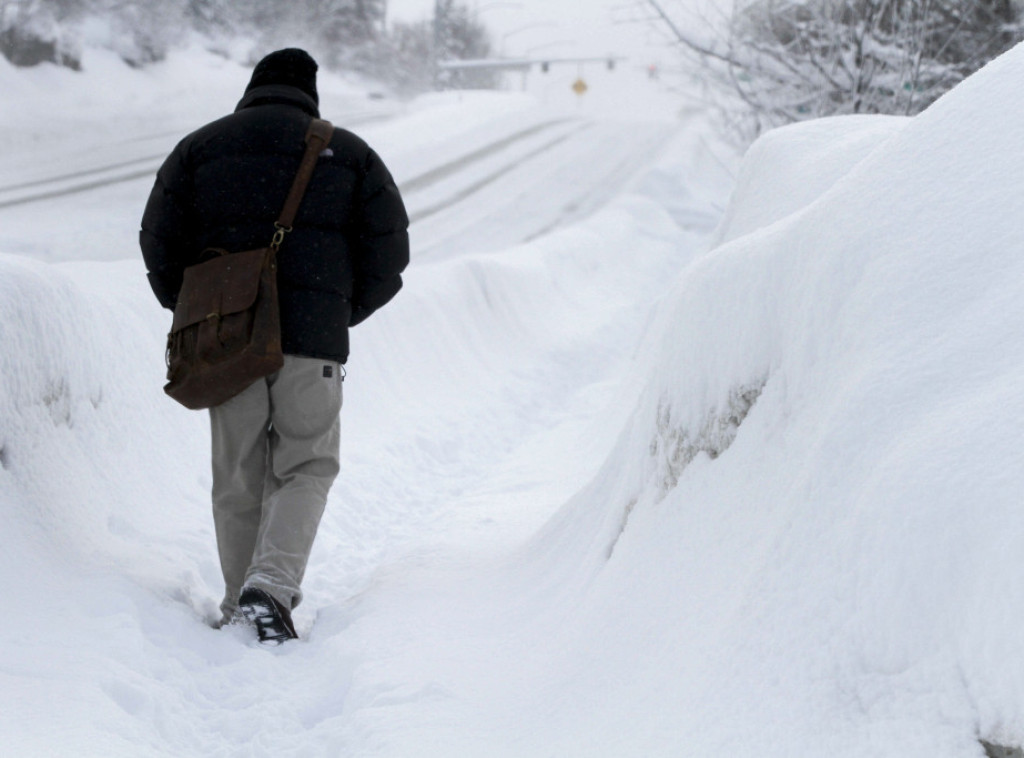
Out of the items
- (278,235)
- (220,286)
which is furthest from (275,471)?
(278,235)

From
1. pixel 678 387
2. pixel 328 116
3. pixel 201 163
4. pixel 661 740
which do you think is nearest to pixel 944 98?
pixel 678 387

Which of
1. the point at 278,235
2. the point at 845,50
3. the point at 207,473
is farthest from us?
the point at 845,50

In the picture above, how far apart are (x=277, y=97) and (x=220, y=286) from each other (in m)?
0.69

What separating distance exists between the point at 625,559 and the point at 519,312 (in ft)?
24.1

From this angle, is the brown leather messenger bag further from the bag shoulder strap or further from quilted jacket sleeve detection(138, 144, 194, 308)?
quilted jacket sleeve detection(138, 144, 194, 308)

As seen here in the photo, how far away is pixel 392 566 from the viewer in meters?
4.09

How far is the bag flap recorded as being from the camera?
312cm

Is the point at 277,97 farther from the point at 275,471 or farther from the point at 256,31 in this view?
the point at 256,31

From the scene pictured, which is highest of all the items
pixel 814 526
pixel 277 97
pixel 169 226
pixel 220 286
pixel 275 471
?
pixel 277 97

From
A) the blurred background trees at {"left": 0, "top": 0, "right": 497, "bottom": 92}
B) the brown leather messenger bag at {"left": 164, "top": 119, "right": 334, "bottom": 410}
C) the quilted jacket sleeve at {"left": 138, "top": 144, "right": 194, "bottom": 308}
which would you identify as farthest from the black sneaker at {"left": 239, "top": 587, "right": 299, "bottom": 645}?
the blurred background trees at {"left": 0, "top": 0, "right": 497, "bottom": 92}

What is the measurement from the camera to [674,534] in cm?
245

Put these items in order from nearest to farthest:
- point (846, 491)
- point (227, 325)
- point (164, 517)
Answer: point (846, 491)
point (227, 325)
point (164, 517)

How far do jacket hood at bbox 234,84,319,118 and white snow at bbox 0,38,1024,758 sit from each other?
1009 mm

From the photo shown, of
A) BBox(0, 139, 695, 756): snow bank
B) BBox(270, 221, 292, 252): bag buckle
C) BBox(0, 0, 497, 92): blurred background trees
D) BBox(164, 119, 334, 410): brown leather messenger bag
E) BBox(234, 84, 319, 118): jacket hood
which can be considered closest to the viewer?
BBox(0, 139, 695, 756): snow bank
